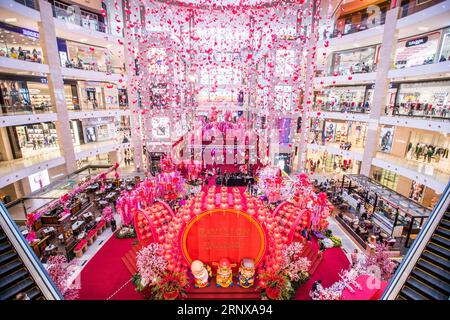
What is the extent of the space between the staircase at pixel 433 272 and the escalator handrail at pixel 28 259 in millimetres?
7072

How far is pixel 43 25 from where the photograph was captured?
11789 mm

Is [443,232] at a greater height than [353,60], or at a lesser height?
lesser

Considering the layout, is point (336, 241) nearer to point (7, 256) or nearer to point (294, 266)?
point (294, 266)

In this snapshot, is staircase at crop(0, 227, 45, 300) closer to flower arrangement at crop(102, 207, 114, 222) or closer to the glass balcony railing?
flower arrangement at crop(102, 207, 114, 222)

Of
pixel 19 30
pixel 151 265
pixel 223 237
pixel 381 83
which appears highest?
pixel 19 30

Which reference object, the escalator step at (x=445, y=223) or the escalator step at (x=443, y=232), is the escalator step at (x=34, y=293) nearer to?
the escalator step at (x=443, y=232)

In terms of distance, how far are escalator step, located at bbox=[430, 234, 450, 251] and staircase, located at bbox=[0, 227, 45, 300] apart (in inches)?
320

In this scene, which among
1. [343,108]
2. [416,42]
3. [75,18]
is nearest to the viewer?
[416,42]

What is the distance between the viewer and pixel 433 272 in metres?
4.39

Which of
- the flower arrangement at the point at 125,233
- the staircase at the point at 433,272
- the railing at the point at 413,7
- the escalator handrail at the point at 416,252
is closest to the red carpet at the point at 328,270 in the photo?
the escalator handrail at the point at 416,252

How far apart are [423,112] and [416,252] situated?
10.5 metres

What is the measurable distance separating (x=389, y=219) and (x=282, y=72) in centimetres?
1283

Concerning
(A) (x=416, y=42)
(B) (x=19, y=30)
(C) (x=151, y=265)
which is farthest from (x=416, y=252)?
(B) (x=19, y=30)

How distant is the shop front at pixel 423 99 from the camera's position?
1148 centimetres
